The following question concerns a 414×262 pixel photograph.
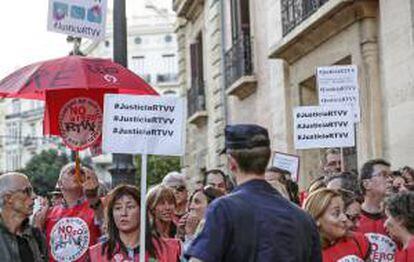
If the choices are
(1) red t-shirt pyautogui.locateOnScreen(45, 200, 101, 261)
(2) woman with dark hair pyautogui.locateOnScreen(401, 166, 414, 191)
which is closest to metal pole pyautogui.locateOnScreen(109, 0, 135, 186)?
(1) red t-shirt pyautogui.locateOnScreen(45, 200, 101, 261)

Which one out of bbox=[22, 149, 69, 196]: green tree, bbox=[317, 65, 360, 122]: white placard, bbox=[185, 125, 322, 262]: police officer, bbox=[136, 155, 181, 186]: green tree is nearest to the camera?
bbox=[185, 125, 322, 262]: police officer

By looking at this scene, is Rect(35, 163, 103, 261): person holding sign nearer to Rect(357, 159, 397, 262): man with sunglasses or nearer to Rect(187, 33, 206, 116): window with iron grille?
Rect(357, 159, 397, 262): man with sunglasses

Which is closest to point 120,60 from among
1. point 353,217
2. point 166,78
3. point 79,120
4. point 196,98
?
point 79,120

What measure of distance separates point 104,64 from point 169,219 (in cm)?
177

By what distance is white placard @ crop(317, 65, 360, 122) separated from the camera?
8.98 meters

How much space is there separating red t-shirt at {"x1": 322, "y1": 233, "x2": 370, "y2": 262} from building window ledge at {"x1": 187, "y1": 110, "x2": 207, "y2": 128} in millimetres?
16471

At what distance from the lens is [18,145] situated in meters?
97.4

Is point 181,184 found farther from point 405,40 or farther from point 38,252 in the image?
point 405,40

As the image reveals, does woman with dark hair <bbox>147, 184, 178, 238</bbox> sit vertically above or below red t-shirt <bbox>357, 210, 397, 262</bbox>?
above

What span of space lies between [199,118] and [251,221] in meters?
18.3

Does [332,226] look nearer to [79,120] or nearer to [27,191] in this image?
[27,191]

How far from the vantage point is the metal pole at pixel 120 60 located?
30.5 feet

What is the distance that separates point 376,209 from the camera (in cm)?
622

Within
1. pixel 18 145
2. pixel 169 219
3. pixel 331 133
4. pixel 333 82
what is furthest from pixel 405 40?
pixel 18 145
